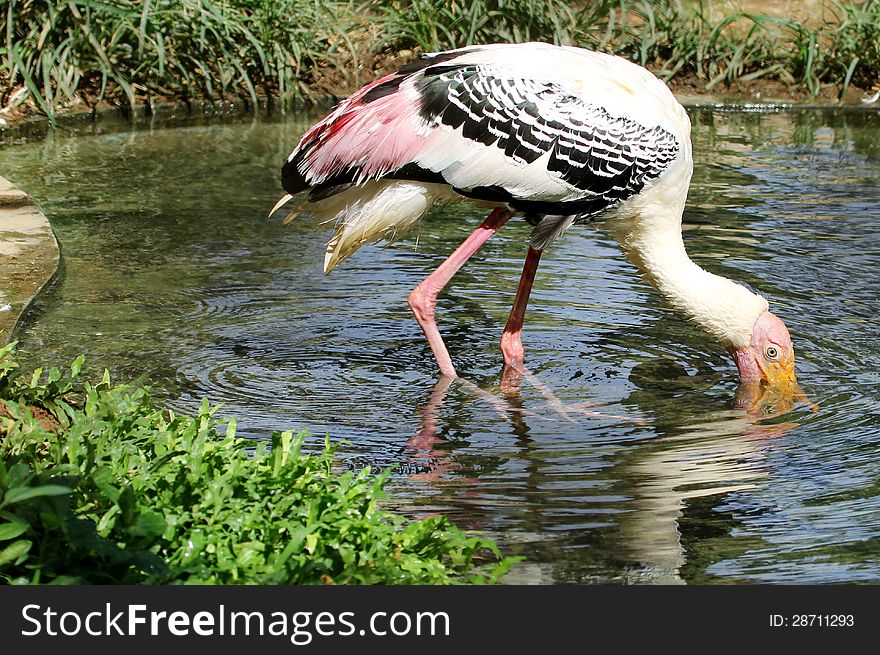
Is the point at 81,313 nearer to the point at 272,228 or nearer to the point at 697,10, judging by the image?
the point at 272,228

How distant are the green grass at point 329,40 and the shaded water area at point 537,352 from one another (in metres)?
1.07

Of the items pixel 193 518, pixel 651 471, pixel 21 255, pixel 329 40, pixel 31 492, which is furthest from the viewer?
pixel 329 40

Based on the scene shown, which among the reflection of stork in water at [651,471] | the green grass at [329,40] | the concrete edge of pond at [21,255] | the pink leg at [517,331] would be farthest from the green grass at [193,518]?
the green grass at [329,40]

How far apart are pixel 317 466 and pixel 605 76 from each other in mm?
2261

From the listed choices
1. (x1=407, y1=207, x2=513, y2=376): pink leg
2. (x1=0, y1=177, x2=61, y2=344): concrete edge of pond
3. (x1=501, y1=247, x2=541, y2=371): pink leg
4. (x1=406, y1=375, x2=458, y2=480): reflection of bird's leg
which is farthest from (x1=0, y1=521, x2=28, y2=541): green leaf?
(x1=501, y1=247, x2=541, y2=371): pink leg

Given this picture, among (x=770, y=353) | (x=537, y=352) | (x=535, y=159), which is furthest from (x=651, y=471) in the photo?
(x=537, y=352)

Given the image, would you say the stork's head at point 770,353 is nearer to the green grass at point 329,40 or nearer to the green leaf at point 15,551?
the green leaf at point 15,551

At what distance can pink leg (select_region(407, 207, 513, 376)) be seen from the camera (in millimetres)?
5414

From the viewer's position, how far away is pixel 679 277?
5324mm

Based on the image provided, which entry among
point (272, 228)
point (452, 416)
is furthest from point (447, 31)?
point (452, 416)

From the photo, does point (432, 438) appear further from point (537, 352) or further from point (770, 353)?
point (770, 353)

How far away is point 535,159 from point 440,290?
28.2 inches

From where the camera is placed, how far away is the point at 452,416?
4941 mm

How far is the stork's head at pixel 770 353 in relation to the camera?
203 inches
